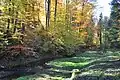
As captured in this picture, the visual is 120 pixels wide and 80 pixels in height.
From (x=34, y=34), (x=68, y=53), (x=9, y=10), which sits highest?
(x=9, y=10)

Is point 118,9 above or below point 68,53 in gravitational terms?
above

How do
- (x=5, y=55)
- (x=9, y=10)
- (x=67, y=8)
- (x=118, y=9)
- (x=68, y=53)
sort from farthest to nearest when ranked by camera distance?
(x=118, y=9), (x=67, y=8), (x=68, y=53), (x=9, y=10), (x=5, y=55)

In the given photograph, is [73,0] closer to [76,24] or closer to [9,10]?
[76,24]

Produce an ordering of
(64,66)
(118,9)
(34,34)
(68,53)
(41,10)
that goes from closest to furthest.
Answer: (64,66) → (34,34) → (68,53) → (41,10) → (118,9)

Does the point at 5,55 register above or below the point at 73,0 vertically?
below

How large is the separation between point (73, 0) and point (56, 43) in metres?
22.8

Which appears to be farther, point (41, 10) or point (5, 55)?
point (41, 10)

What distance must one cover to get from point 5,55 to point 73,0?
3583 cm

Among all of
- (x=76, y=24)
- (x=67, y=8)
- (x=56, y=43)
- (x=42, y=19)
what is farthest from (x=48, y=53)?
(x=76, y=24)

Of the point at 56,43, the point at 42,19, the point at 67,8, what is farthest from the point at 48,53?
the point at 67,8

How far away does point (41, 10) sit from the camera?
61.5m

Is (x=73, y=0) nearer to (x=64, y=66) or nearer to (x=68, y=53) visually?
(x=68, y=53)

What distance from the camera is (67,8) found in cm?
7044

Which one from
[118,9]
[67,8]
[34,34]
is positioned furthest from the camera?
[118,9]
